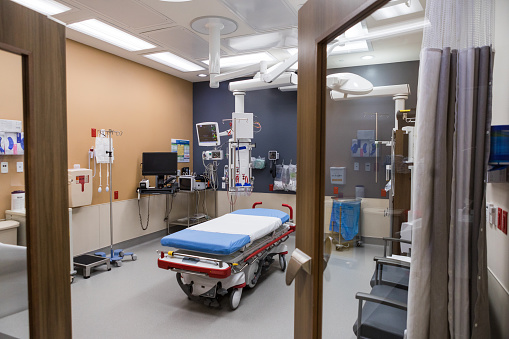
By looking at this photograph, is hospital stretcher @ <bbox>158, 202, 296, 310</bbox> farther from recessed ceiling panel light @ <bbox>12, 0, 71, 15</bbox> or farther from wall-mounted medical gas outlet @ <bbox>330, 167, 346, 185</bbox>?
recessed ceiling panel light @ <bbox>12, 0, 71, 15</bbox>

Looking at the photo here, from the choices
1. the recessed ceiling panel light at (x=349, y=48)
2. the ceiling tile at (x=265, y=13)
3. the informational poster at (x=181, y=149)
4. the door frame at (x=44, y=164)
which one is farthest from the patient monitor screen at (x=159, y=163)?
the recessed ceiling panel light at (x=349, y=48)

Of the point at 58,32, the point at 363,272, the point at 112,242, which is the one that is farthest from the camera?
the point at 112,242

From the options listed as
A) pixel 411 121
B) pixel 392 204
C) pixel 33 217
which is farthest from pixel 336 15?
pixel 33 217

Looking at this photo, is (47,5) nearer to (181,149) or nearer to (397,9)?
(181,149)

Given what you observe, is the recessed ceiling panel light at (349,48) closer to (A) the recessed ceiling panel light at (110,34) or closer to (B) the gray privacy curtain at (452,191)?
(B) the gray privacy curtain at (452,191)

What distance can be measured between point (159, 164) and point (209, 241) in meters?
2.82

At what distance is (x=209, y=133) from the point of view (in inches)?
212

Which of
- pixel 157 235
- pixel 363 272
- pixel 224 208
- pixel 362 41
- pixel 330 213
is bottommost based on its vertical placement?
pixel 157 235

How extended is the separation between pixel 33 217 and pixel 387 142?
4.58 ft

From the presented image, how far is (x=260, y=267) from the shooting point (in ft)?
13.0

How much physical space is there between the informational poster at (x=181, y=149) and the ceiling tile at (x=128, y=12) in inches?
113

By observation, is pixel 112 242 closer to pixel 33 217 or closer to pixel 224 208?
pixel 224 208

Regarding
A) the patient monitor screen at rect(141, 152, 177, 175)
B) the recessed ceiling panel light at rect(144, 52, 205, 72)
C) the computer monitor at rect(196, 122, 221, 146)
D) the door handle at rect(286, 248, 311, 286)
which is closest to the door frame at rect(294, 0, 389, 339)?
the door handle at rect(286, 248, 311, 286)

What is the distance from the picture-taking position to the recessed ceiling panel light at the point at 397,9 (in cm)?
89
